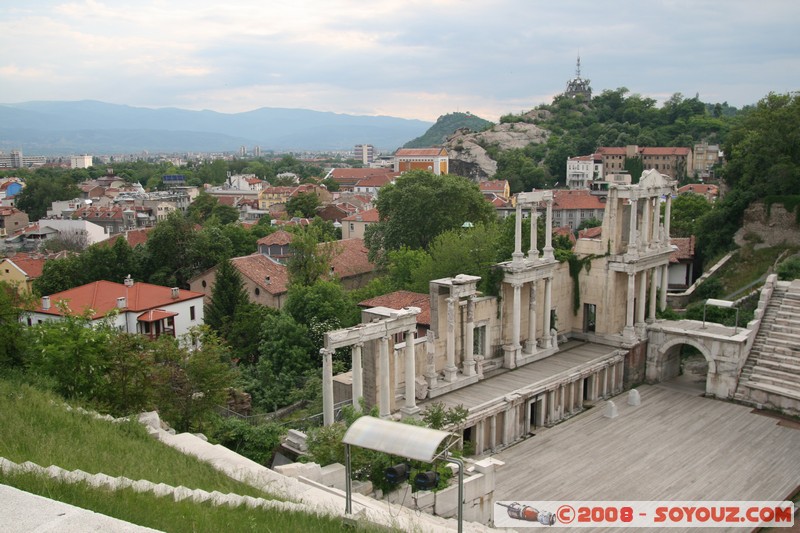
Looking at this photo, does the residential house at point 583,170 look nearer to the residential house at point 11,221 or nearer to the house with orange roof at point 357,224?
the house with orange roof at point 357,224

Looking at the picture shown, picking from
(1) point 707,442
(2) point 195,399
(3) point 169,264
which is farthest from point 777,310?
(3) point 169,264

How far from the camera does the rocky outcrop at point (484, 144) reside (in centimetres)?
13625

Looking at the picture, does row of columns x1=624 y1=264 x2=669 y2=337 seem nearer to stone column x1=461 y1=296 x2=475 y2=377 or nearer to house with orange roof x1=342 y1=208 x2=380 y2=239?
stone column x1=461 y1=296 x2=475 y2=377

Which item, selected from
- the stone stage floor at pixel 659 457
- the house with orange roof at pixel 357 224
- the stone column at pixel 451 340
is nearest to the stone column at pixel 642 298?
the stone stage floor at pixel 659 457

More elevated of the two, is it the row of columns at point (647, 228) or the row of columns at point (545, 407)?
the row of columns at point (647, 228)

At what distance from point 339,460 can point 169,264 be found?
37614mm

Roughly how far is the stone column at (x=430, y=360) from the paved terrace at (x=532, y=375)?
0.67 meters

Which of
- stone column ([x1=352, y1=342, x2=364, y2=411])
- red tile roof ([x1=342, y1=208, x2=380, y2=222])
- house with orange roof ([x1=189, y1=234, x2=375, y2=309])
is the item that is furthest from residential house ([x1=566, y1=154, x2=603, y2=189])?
stone column ([x1=352, y1=342, x2=364, y2=411])

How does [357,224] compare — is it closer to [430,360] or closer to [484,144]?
[430,360]

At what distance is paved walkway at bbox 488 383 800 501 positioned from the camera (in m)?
22.9

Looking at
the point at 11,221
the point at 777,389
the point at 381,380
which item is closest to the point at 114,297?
the point at 381,380

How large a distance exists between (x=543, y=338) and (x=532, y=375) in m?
3.53

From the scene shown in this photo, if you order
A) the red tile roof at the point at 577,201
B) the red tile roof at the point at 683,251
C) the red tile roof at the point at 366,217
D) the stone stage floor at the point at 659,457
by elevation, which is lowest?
the stone stage floor at the point at 659,457

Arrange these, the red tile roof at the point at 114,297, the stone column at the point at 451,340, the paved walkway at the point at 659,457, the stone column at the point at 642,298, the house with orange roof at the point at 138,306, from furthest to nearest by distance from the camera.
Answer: the red tile roof at the point at 114,297 < the house with orange roof at the point at 138,306 < the stone column at the point at 642,298 < the stone column at the point at 451,340 < the paved walkway at the point at 659,457
